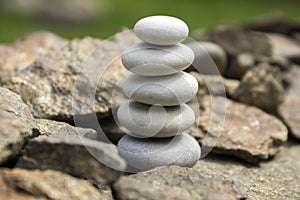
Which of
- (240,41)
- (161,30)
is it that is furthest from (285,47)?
(161,30)

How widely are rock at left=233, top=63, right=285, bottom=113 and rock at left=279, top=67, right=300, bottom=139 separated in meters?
0.16

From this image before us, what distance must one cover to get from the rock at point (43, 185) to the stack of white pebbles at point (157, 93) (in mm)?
568

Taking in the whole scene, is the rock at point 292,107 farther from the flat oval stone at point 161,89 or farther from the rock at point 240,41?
the flat oval stone at point 161,89

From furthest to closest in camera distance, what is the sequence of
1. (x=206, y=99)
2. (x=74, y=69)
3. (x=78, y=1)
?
1. (x=78, y=1)
2. (x=206, y=99)
3. (x=74, y=69)

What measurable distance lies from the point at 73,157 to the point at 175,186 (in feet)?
1.99

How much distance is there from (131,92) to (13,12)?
862 cm

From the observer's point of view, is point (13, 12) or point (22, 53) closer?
point (22, 53)

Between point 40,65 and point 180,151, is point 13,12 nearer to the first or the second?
point 40,65

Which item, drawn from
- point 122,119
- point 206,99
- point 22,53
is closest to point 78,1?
point 22,53

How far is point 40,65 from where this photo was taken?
4.18 meters

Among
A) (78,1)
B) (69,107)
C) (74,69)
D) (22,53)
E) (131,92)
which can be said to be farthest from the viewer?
(78,1)

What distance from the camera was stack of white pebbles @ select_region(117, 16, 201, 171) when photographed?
314cm

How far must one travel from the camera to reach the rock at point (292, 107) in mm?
4559

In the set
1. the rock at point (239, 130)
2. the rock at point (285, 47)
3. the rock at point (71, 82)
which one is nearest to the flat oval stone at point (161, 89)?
the rock at point (71, 82)
